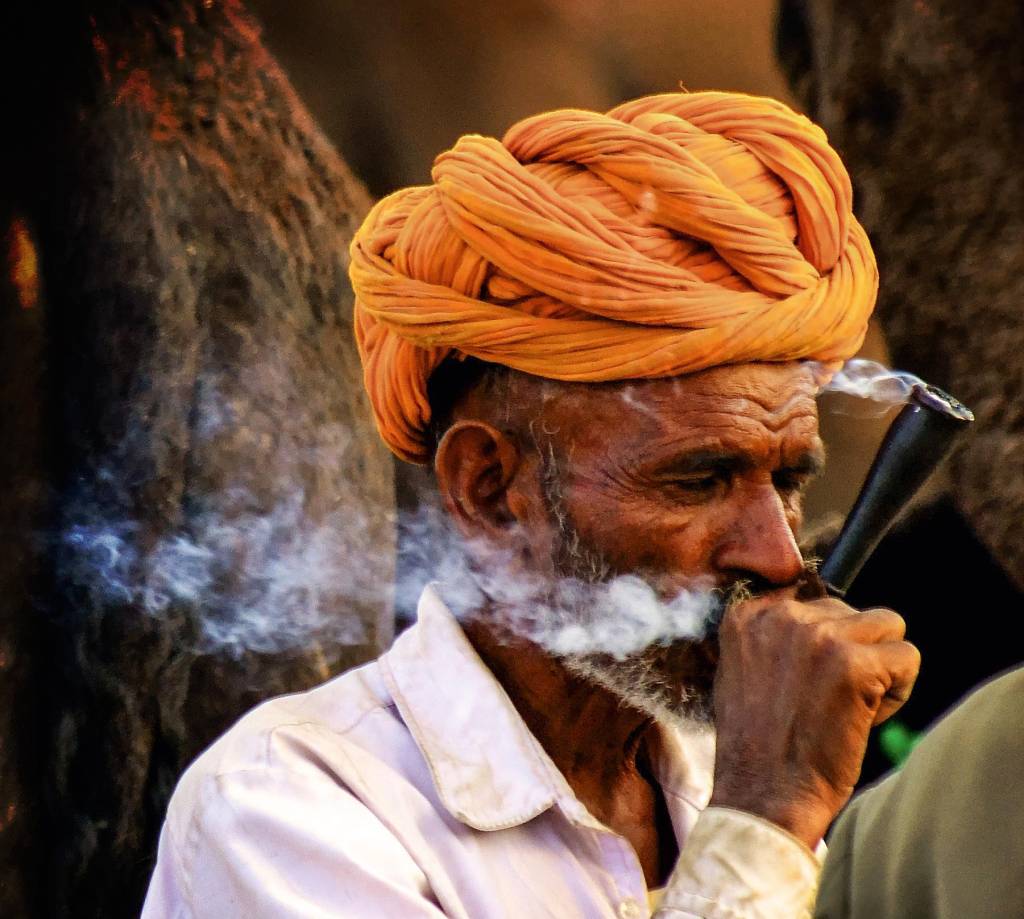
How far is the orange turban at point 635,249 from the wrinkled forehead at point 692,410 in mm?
28

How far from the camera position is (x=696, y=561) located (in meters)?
1.81

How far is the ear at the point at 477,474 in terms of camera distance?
6.36 ft

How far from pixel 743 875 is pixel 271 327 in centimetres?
115

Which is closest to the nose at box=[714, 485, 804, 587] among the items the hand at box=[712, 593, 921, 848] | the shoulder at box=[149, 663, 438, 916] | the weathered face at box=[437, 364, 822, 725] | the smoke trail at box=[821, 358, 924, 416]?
the weathered face at box=[437, 364, 822, 725]

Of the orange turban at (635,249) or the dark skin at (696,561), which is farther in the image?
the orange turban at (635,249)

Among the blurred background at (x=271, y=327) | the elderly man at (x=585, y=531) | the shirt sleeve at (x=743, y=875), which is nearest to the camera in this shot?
the shirt sleeve at (x=743, y=875)

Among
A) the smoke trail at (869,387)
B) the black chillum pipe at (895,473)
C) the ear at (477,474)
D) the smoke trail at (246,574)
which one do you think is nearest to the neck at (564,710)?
the ear at (477,474)

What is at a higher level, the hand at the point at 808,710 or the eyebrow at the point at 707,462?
the eyebrow at the point at 707,462

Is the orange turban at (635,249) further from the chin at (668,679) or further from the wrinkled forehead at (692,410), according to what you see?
the chin at (668,679)

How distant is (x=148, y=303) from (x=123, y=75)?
1.21ft

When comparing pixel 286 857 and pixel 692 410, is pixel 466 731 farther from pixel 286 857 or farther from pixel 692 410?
pixel 692 410

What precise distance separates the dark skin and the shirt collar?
8 cm

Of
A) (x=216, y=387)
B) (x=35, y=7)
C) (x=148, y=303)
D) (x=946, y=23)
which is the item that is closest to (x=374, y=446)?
(x=216, y=387)

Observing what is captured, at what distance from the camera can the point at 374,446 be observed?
2188mm
